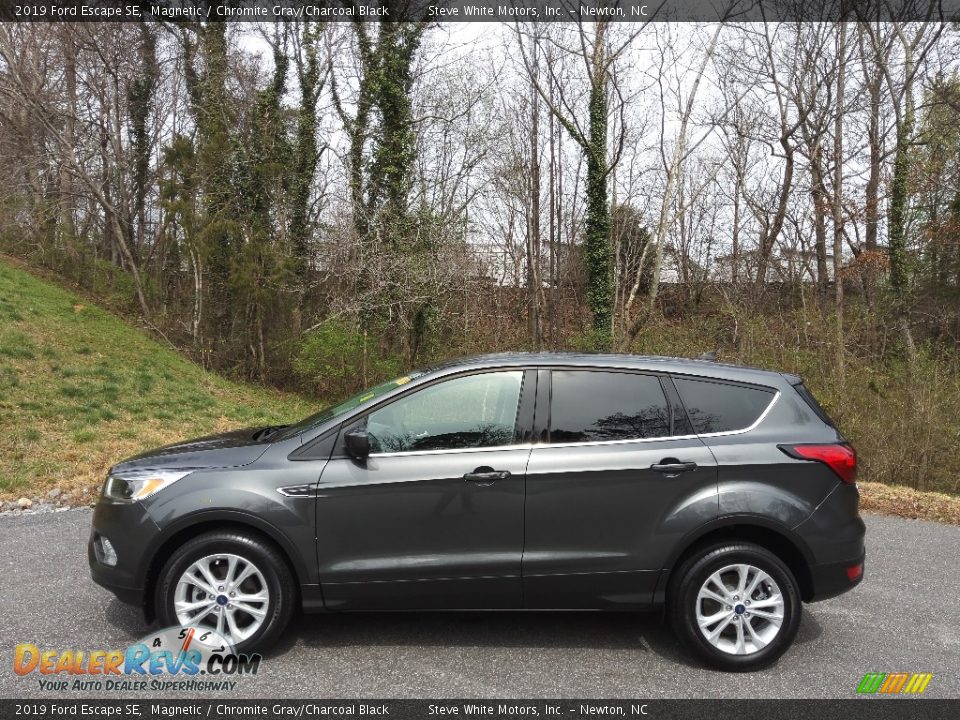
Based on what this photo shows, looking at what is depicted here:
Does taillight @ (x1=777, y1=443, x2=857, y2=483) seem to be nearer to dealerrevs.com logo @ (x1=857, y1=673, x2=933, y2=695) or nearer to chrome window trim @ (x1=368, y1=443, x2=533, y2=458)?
dealerrevs.com logo @ (x1=857, y1=673, x2=933, y2=695)

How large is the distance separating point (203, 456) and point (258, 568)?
0.74 m

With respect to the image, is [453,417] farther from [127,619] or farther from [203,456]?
[127,619]

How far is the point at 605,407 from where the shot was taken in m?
4.08

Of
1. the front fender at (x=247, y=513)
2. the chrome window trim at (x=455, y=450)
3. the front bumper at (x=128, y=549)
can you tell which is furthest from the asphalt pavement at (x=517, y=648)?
the chrome window trim at (x=455, y=450)

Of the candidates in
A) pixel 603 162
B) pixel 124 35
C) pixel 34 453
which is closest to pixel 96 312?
pixel 124 35

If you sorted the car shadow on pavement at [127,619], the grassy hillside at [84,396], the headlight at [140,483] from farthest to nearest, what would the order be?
the grassy hillside at [84,396] < the car shadow on pavement at [127,619] < the headlight at [140,483]

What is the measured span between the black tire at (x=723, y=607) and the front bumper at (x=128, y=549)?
9.52ft

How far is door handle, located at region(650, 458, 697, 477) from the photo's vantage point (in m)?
3.88

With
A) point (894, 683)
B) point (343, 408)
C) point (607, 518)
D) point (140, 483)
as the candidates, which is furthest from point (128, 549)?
point (894, 683)

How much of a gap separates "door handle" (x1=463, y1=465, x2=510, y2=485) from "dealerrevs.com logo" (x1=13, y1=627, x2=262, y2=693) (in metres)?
1.52

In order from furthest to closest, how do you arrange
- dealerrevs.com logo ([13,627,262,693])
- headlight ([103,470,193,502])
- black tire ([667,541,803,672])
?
headlight ([103,470,193,502])
black tire ([667,541,803,672])
dealerrevs.com logo ([13,627,262,693])

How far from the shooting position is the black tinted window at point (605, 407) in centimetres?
402

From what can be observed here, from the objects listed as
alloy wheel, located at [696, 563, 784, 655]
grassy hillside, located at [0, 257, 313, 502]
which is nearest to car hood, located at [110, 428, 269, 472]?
alloy wheel, located at [696, 563, 784, 655]

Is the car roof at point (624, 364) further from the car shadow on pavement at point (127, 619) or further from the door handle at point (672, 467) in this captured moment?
the car shadow on pavement at point (127, 619)
